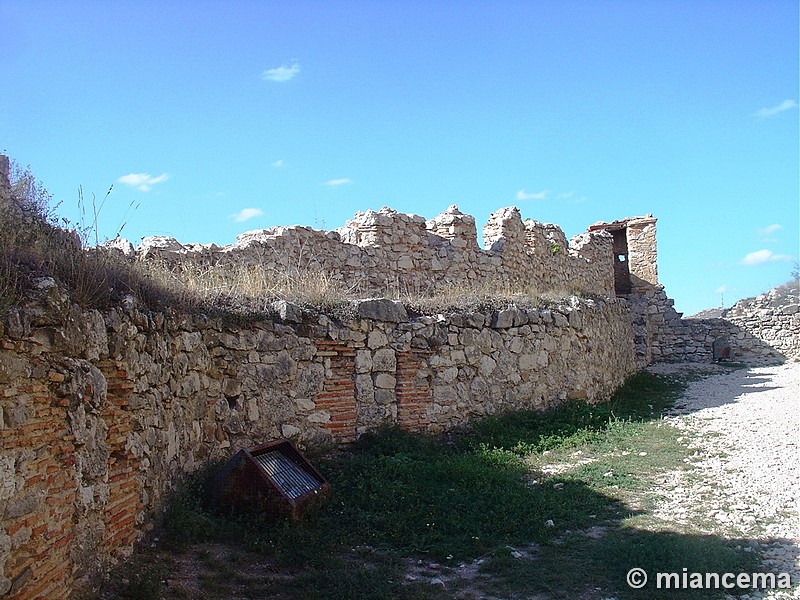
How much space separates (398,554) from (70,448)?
9.21 feet

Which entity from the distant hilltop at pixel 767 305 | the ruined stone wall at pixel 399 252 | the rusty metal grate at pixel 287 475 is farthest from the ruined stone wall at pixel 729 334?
the rusty metal grate at pixel 287 475

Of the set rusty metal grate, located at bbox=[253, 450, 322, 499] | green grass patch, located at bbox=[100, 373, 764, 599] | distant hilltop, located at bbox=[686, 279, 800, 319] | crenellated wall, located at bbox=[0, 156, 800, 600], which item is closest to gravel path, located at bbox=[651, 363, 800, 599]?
green grass patch, located at bbox=[100, 373, 764, 599]

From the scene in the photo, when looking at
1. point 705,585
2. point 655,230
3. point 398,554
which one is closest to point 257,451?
point 398,554

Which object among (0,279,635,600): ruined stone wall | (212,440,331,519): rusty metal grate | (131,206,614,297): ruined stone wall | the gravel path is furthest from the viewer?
(131,206,614,297): ruined stone wall

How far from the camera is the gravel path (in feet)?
20.0

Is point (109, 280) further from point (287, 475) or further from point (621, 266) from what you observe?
point (621, 266)

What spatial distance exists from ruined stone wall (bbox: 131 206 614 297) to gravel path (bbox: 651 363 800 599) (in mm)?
4243

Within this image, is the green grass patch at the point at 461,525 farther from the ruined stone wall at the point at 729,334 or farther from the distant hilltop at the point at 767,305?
the distant hilltop at the point at 767,305

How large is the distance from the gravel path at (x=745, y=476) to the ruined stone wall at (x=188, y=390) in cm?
232

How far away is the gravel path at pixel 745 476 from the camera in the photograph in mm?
6090

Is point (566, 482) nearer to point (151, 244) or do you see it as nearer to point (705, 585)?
point (705, 585)

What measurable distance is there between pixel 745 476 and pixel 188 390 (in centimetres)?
610

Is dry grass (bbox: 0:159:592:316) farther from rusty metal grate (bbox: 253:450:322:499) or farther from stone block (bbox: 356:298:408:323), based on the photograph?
rusty metal grate (bbox: 253:450:322:499)

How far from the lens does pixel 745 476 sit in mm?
8016
